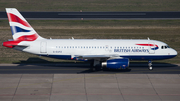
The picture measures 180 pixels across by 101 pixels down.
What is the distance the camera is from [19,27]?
3459 centimetres

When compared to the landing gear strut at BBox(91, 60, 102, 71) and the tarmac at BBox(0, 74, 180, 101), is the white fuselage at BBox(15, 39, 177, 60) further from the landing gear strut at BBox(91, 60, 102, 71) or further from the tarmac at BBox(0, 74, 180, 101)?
the tarmac at BBox(0, 74, 180, 101)

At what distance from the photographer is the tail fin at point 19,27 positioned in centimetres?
3417

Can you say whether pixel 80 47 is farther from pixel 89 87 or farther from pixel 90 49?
pixel 89 87

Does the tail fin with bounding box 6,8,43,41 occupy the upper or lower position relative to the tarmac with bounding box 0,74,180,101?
upper

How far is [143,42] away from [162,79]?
20.2 feet

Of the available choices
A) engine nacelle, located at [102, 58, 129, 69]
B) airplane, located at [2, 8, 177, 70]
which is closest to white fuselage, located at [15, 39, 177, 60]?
airplane, located at [2, 8, 177, 70]
